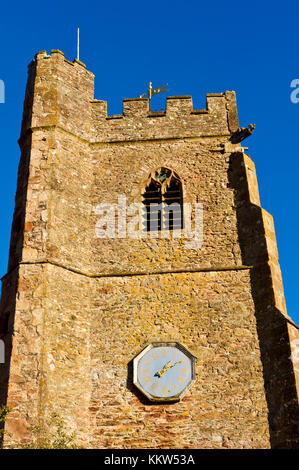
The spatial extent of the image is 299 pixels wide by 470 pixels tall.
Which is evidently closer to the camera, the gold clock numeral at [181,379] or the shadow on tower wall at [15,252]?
the shadow on tower wall at [15,252]

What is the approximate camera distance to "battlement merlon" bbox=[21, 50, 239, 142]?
1538 cm

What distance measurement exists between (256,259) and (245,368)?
2.27 meters

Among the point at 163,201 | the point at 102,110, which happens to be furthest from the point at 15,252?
the point at 102,110

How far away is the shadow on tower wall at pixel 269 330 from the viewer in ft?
38.1

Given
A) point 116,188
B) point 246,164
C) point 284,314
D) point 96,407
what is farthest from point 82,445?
point 246,164

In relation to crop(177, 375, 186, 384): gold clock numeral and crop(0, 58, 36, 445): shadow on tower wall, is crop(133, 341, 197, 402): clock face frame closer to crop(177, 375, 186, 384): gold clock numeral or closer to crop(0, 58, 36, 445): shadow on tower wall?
crop(177, 375, 186, 384): gold clock numeral

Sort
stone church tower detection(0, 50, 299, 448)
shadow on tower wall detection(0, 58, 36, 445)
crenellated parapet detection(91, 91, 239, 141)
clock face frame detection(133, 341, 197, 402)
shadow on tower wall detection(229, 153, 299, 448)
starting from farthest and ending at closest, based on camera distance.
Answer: crenellated parapet detection(91, 91, 239, 141) < clock face frame detection(133, 341, 197, 402) < shadow on tower wall detection(0, 58, 36, 445) < stone church tower detection(0, 50, 299, 448) < shadow on tower wall detection(229, 153, 299, 448)

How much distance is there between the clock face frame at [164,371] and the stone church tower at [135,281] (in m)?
0.16

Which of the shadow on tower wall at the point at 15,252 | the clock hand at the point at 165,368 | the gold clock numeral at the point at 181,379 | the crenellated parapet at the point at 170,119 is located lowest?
the gold clock numeral at the point at 181,379

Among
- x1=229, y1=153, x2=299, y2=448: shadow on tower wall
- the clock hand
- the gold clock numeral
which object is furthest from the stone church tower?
the clock hand

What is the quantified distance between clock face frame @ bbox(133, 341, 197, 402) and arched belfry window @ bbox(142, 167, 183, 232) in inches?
115

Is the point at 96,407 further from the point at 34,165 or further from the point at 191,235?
the point at 34,165

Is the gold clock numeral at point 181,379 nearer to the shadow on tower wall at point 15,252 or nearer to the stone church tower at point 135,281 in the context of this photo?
the stone church tower at point 135,281

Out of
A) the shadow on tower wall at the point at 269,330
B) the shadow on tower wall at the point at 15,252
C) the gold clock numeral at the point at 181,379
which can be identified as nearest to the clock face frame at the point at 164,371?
the gold clock numeral at the point at 181,379
